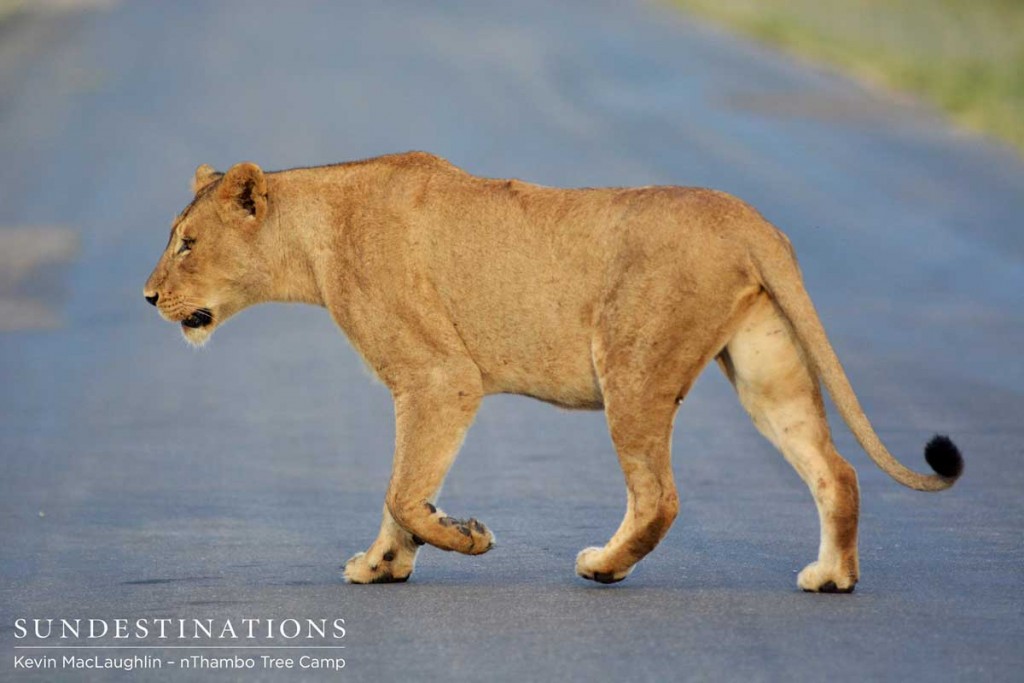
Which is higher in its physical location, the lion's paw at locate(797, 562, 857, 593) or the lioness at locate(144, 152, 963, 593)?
the lioness at locate(144, 152, 963, 593)

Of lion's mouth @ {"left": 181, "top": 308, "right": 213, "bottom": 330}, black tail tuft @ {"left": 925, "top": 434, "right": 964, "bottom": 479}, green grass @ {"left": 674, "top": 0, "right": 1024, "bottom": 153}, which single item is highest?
green grass @ {"left": 674, "top": 0, "right": 1024, "bottom": 153}

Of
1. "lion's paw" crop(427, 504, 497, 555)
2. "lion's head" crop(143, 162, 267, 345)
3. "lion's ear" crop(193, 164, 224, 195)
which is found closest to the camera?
"lion's paw" crop(427, 504, 497, 555)

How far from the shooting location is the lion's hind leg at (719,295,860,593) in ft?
23.7

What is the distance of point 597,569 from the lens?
24.2ft

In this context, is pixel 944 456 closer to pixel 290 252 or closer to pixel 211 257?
pixel 290 252

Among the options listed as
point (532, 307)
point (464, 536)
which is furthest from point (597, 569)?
point (532, 307)

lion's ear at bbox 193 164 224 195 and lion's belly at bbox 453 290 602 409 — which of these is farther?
lion's ear at bbox 193 164 224 195

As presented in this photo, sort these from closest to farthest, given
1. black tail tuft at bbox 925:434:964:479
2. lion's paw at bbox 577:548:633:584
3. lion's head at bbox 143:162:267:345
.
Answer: black tail tuft at bbox 925:434:964:479 → lion's paw at bbox 577:548:633:584 → lion's head at bbox 143:162:267:345

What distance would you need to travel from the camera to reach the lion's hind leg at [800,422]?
7.22m

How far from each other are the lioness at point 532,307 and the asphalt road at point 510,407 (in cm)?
32

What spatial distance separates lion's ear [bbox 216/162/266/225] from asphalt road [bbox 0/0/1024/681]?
136 centimetres

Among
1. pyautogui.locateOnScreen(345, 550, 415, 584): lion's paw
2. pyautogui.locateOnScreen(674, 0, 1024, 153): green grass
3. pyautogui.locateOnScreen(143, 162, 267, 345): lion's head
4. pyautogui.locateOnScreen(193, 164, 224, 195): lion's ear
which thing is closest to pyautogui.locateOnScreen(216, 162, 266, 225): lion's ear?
pyautogui.locateOnScreen(143, 162, 267, 345): lion's head

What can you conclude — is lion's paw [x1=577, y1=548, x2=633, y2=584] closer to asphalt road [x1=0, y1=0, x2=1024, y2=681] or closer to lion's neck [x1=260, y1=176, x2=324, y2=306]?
asphalt road [x1=0, y1=0, x2=1024, y2=681]

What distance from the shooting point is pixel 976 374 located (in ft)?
41.8
